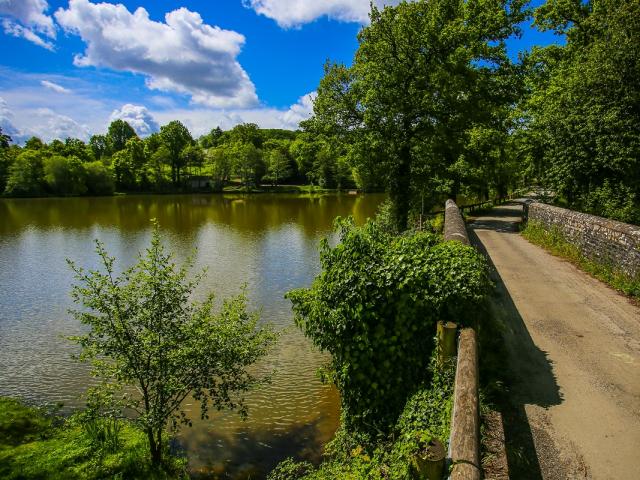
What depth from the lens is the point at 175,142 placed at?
303 ft

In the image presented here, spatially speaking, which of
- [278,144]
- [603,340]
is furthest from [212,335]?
[278,144]

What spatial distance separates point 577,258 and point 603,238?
6.27 ft

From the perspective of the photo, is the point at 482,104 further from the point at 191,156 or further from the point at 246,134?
the point at 246,134

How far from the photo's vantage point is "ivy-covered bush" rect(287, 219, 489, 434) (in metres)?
7.29

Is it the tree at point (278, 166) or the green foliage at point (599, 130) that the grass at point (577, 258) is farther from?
the tree at point (278, 166)

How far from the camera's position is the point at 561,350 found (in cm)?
880

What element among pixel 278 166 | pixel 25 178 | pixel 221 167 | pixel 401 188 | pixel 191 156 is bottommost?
pixel 25 178

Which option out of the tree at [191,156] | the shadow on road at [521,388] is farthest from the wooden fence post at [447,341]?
the tree at [191,156]

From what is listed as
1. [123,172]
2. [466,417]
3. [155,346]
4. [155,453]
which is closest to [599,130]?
[466,417]

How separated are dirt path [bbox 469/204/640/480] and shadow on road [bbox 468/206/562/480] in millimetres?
14

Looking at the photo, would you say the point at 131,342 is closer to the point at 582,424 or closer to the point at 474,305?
the point at 474,305

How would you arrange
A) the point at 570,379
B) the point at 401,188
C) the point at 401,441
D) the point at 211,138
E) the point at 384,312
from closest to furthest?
1. the point at 401,441
2. the point at 384,312
3. the point at 570,379
4. the point at 401,188
5. the point at 211,138

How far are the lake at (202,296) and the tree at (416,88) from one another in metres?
8.54

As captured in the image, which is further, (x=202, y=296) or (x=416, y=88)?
(x=416, y=88)
